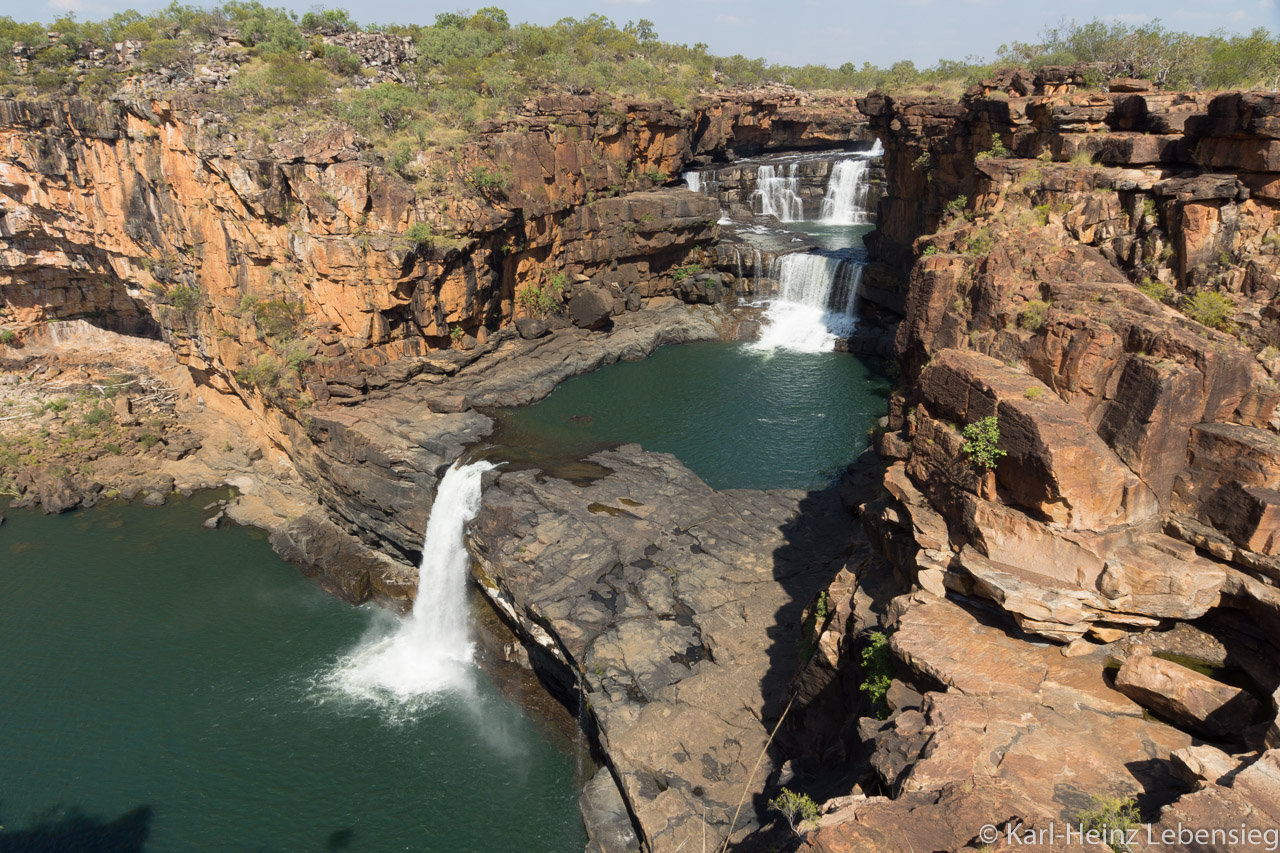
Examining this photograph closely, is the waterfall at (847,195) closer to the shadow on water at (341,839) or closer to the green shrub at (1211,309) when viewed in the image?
the green shrub at (1211,309)

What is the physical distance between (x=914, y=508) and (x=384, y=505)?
690 inches

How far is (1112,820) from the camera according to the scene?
7133mm

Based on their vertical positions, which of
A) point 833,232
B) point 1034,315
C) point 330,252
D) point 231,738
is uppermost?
point 1034,315

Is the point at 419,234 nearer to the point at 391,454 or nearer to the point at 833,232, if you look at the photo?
the point at 391,454

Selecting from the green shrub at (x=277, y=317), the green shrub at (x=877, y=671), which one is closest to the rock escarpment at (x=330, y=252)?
the green shrub at (x=277, y=317)

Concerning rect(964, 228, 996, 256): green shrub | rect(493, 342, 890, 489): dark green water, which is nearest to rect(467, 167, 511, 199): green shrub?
rect(493, 342, 890, 489): dark green water

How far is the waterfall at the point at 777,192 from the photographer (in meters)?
46.9

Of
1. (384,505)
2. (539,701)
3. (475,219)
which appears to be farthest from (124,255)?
(539,701)

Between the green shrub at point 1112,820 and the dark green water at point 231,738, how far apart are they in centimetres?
1091

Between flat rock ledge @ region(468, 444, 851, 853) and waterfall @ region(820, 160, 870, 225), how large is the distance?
1171 inches

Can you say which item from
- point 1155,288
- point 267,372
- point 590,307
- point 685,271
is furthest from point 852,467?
point 267,372

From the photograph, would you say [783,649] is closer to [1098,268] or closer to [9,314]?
[1098,268]

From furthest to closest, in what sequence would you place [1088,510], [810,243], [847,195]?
[847,195] < [810,243] < [1088,510]

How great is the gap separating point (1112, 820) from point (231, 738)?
1850 cm
